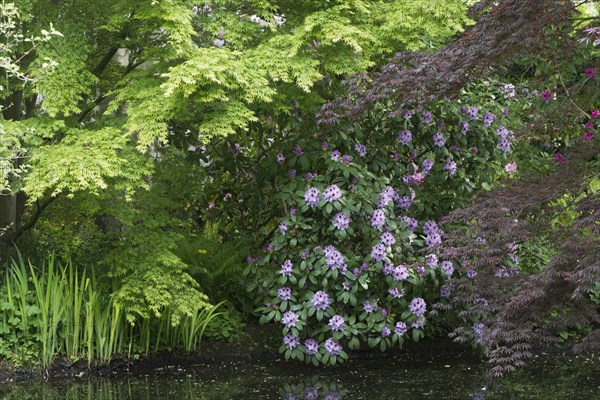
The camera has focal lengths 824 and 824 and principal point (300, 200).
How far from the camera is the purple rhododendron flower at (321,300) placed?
230 inches

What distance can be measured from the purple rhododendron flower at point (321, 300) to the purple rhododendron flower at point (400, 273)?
0.51m

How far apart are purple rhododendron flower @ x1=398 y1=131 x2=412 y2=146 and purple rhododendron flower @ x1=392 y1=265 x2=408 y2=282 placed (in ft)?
3.22

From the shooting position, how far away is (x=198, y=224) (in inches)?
307

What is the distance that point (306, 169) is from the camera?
6172mm

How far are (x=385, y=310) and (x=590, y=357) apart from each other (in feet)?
6.05

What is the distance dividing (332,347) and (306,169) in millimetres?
1325

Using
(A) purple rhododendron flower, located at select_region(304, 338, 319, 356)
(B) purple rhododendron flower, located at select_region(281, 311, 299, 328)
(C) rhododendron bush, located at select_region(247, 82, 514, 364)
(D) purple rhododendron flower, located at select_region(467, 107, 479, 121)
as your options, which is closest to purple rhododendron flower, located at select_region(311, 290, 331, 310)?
(C) rhododendron bush, located at select_region(247, 82, 514, 364)

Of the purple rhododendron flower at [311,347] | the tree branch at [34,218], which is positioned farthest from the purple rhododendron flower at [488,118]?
the tree branch at [34,218]

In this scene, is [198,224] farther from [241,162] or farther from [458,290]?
[458,290]

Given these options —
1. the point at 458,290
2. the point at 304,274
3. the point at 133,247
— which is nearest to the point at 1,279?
the point at 133,247

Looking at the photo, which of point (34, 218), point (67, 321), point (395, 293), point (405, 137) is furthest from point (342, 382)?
point (34, 218)

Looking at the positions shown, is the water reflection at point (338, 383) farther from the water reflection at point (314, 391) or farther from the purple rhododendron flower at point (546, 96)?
the purple rhododendron flower at point (546, 96)

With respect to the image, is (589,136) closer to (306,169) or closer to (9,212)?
(306,169)

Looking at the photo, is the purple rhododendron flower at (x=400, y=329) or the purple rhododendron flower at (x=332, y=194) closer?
the purple rhododendron flower at (x=332, y=194)
